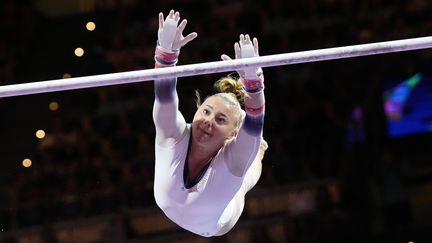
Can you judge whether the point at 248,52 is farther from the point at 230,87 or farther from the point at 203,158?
the point at 203,158

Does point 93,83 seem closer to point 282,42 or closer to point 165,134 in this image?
point 165,134

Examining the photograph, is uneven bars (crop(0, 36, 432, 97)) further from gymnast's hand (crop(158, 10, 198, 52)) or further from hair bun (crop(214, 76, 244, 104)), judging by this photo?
hair bun (crop(214, 76, 244, 104))

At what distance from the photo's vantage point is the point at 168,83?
3826 millimetres

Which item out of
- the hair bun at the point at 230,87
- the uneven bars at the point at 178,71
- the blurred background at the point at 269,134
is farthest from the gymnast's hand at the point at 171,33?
the blurred background at the point at 269,134

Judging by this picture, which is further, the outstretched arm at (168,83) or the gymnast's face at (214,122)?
the gymnast's face at (214,122)

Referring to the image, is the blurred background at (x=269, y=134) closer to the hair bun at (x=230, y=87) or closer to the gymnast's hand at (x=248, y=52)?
the hair bun at (x=230, y=87)

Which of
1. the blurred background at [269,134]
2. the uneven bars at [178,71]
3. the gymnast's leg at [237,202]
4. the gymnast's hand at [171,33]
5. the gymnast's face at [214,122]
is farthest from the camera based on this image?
the blurred background at [269,134]

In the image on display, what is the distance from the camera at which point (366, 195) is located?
686cm

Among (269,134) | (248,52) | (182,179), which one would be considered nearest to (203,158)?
(182,179)

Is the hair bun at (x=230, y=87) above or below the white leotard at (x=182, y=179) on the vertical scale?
above

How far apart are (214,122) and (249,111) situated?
14.0 inches

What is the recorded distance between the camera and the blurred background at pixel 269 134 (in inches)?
267

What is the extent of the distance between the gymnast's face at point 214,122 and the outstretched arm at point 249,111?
14 cm

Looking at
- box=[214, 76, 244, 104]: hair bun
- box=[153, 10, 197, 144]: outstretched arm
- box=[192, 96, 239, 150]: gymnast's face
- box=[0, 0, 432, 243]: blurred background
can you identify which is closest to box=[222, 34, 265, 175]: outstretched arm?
box=[192, 96, 239, 150]: gymnast's face
